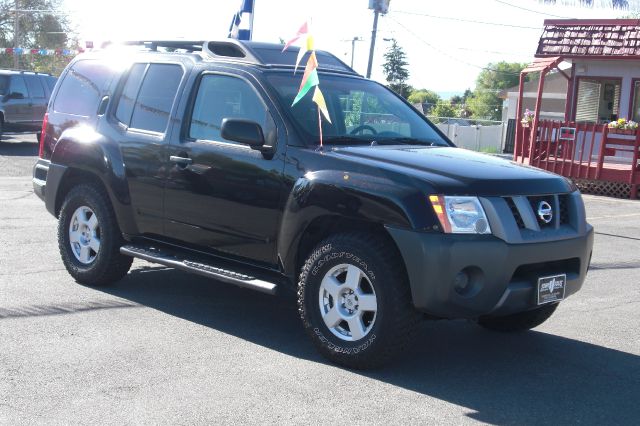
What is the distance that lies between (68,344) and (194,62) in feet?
7.90

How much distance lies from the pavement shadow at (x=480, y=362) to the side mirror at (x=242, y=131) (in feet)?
3.68

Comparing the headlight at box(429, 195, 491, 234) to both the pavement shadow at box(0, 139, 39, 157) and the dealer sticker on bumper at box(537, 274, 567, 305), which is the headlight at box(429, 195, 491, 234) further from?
the pavement shadow at box(0, 139, 39, 157)

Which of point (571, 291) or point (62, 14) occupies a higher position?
point (62, 14)

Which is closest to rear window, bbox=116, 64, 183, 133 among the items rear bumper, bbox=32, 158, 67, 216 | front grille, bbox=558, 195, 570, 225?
rear bumper, bbox=32, 158, 67, 216

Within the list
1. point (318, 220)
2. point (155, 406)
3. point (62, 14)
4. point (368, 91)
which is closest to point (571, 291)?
point (318, 220)

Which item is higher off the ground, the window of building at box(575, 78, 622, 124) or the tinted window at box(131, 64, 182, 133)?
the window of building at box(575, 78, 622, 124)

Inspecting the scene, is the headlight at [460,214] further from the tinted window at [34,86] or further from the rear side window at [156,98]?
the tinted window at [34,86]

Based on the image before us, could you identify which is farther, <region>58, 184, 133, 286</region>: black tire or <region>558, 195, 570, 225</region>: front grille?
<region>58, 184, 133, 286</region>: black tire

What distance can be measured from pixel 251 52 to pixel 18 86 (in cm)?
1821

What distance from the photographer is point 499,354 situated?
5.94 meters

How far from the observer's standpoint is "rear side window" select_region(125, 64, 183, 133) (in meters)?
6.80

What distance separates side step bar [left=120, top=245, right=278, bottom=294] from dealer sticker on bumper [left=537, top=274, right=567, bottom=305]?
5.67ft

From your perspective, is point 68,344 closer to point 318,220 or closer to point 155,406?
point 155,406

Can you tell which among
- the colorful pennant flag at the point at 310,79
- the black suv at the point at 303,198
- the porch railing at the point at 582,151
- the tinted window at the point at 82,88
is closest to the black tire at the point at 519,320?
the black suv at the point at 303,198
